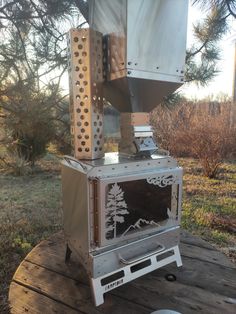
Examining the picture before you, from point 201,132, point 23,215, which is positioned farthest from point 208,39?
point 23,215

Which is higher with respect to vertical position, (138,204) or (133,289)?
(138,204)

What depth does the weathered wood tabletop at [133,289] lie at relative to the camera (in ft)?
3.21

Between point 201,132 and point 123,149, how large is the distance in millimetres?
3146

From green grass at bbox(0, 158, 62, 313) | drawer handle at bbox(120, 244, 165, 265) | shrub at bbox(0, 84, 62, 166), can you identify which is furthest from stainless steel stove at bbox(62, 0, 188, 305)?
shrub at bbox(0, 84, 62, 166)

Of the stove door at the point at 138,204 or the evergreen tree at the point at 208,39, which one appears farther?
the evergreen tree at the point at 208,39

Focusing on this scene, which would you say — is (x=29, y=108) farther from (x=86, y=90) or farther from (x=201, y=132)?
(x=201, y=132)

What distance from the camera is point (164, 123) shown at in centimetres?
525

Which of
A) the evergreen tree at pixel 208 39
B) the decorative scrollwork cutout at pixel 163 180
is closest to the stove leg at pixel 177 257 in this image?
the decorative scrollwork cutout at pixel 163 180

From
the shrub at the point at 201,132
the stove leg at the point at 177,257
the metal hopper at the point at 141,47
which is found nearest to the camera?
the metal hopper at the point at 141,47

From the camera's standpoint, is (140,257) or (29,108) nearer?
(140,257)

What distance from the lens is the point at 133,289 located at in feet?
3.54

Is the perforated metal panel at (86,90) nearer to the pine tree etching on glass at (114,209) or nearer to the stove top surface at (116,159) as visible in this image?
the stove top surface at (116,159)

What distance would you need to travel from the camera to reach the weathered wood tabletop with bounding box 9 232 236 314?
0.98 meters

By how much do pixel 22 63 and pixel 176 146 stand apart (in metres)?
3.33
